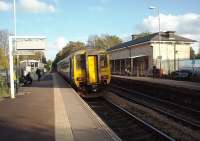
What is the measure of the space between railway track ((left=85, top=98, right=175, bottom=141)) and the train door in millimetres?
4799

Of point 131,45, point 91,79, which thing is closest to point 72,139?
point 91,79

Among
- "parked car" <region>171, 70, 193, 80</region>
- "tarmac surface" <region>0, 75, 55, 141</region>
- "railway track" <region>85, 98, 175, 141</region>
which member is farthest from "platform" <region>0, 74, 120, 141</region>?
"parked car" <region>171, 70, 193, 80</region>

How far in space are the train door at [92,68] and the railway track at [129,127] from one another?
4.80m

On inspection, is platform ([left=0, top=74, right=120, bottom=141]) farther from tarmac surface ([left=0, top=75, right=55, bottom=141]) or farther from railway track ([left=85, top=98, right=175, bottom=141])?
railway track ([left=85, top=98, right=175, bottom=141])

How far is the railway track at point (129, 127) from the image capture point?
39.6ft

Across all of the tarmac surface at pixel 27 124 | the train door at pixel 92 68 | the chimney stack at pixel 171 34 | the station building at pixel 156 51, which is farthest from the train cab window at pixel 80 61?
the chimney stack at pixel 171 34

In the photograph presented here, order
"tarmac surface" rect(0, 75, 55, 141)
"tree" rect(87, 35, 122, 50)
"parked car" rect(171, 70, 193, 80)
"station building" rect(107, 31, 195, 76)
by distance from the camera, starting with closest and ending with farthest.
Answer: "tarmac surface" rect(0, 75, 55, 141)
"parked car" rect(171, 70, 193, 80)
"station building" rect(107, 31, 195, 76)
"tree" rect(87, 35, 122, 50)

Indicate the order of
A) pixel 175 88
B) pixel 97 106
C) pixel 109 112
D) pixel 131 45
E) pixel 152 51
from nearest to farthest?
pixel 109 112 < pixel 97 106 < pixel 175 88 < pixel 152 51 < pixel 131 45

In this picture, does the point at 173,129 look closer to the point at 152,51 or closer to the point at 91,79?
the point at 91,79

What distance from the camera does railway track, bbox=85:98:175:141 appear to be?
12070 mm

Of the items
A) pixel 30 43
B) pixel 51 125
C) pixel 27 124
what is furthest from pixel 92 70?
pixel 51 125

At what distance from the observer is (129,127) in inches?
571

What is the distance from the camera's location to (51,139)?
9664mm

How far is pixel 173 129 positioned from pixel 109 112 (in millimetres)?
6426
